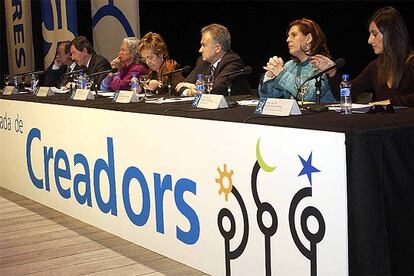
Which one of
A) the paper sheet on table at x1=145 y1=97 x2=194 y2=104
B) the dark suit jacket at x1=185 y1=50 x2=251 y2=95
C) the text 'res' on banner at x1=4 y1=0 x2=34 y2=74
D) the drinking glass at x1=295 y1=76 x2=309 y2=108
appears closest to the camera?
the drinking glass at x1=295 y1=76 x2=309 y2=108

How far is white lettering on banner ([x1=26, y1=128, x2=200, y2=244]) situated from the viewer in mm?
2531

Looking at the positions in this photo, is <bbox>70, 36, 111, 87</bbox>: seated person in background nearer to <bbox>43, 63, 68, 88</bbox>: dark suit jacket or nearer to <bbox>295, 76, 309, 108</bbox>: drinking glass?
<bbox>43, 63, 68, 88</bbox>: dark suit jacket

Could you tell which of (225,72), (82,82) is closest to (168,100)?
(225,72)

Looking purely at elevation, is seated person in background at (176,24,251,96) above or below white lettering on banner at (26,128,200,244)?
above

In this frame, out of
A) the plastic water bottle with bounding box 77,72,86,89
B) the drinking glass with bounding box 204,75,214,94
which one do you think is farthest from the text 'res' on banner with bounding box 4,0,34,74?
the drinking glass with bounding box 204,75,214,94

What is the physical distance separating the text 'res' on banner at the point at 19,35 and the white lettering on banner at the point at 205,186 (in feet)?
13.7

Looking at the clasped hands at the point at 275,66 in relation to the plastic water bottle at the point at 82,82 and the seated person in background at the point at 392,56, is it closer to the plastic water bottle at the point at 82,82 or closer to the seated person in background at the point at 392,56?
the seated person in background at the point at 392,56

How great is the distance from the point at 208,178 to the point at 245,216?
0.25 m

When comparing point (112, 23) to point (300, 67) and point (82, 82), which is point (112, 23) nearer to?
point (82, 82)

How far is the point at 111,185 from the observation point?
3.02 meters

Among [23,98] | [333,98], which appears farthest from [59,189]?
[333,98]

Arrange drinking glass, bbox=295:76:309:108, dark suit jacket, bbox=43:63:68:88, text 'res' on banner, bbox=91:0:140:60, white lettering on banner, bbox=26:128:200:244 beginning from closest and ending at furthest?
white lettering on banner, bbox=26:128:200:244 < drinking glass, bbox=295:76:309:108 < text 'res' on banner, bbox=91:0:140:60 < dark suit jacket, bbox=43:63:68:88

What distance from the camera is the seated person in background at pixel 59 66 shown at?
5480 mm

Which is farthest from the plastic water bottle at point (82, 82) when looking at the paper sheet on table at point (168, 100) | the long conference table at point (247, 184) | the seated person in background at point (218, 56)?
the paper sheet on table at point (168, 100)
